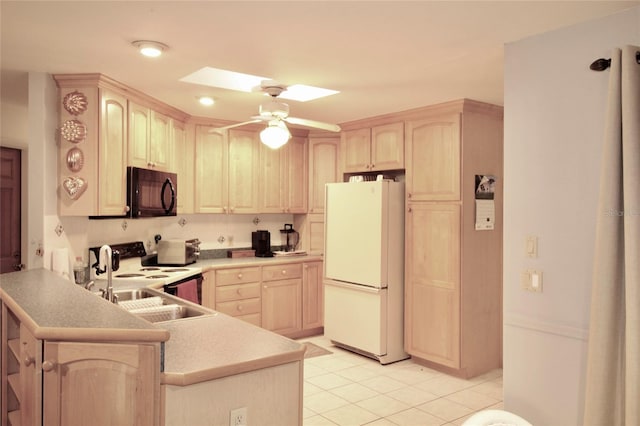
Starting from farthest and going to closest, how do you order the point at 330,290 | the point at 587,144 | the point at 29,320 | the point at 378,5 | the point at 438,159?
the point at 330,290 < the point at 438,159 < the point at 587,144 < the point at 378,5 < the point at 29,320

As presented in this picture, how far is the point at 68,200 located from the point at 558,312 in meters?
3.22

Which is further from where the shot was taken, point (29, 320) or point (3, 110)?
point (3, 110)

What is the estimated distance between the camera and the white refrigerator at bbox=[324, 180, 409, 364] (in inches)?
176

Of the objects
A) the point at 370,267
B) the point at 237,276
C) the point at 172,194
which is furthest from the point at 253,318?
the point at 172,194

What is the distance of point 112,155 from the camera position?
3.53 m

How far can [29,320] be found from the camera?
6.45 ft

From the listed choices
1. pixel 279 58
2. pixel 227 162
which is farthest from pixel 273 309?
pixel 279 58

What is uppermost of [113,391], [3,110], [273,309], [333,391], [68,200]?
[3,110]

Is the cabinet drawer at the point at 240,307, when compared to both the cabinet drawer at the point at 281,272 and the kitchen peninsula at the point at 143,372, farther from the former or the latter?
the kitchen peninsula at the point at 143,372

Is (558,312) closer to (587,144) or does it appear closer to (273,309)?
(587,144)

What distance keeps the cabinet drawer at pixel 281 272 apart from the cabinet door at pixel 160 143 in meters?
1.48

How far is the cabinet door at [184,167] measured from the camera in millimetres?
4662

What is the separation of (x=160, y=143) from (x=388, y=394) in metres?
2.86

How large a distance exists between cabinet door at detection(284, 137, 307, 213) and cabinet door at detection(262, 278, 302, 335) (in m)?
0.90
